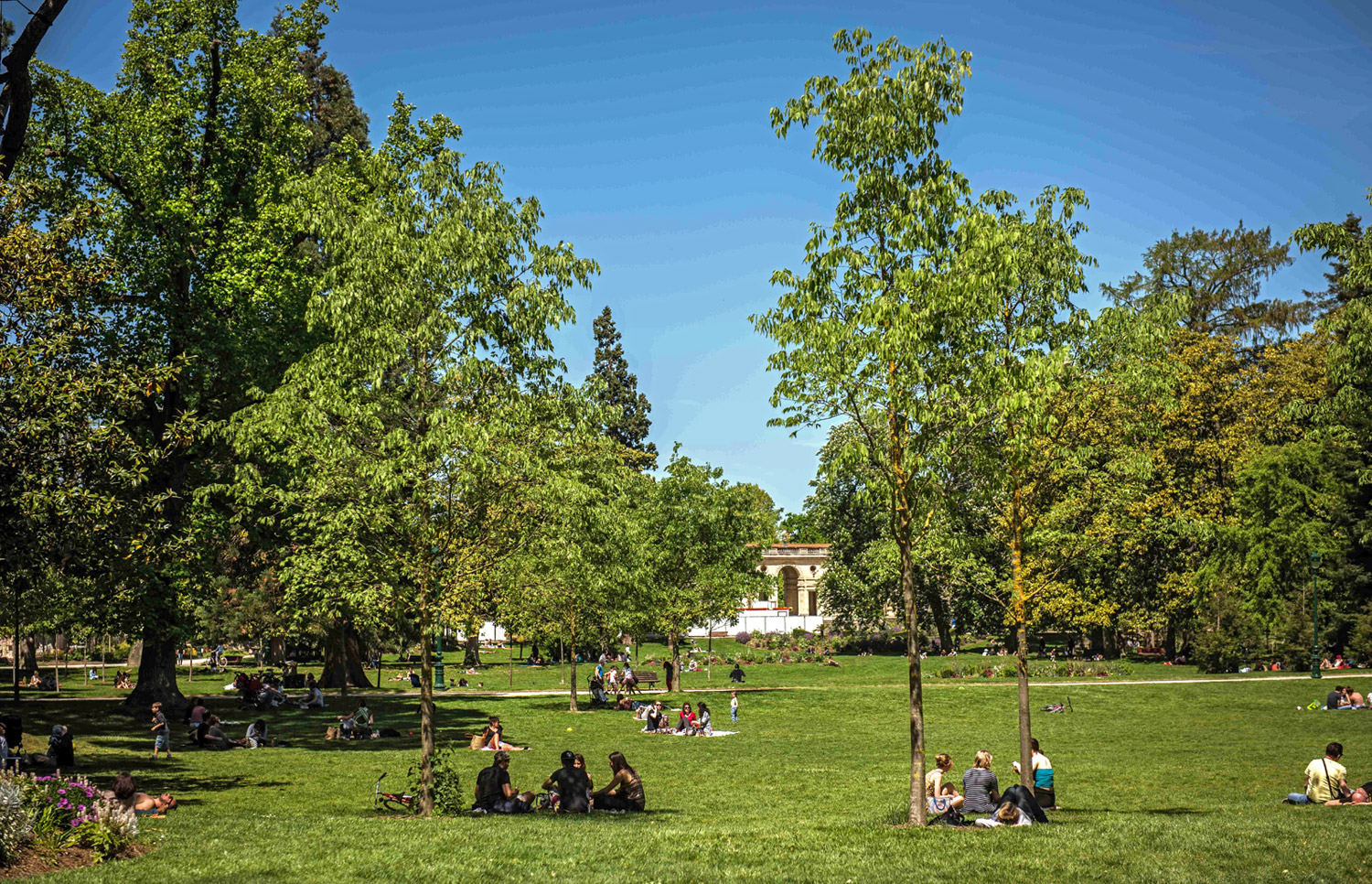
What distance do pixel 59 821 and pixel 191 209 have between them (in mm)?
21487

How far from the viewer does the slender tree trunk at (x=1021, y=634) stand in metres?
17.2

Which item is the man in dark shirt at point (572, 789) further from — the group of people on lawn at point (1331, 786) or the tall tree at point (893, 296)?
the group of people on lawn at point (1331, 786)

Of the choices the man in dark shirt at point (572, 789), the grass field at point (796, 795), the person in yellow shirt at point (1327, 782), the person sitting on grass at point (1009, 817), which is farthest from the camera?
the man in dark shirt at point (572, 789)

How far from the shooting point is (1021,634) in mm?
17484

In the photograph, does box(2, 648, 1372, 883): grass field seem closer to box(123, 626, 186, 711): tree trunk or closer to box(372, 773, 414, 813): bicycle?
box(372, 773, 414, 813): bicycle

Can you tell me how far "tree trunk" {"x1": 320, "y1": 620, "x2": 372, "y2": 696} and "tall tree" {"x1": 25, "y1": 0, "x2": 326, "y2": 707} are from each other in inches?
407

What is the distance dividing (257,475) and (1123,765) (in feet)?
70.2

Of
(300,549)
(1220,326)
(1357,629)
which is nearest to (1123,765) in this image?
(300,549)

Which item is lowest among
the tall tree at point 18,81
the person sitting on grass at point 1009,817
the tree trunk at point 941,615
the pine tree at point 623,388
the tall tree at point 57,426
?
the person sitting on grass at point 1009,817

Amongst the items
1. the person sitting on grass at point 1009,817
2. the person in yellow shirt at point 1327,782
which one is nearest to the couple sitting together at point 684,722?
the person in yellow shirt at point 1327,782

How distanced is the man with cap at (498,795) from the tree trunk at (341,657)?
994 inches

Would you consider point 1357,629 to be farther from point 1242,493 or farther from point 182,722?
point 182,722

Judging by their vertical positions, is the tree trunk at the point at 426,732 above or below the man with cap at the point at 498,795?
above

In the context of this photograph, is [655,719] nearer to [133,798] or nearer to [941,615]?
[133,798]
